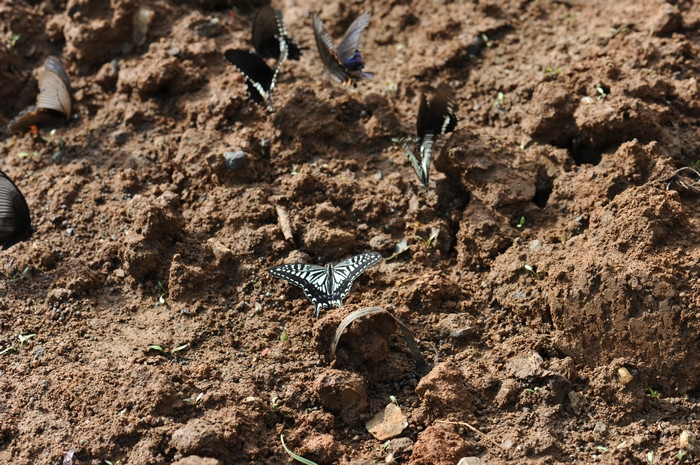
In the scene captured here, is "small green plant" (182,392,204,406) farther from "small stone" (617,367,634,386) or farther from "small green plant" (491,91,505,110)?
"small green plant" (491,91,505,110)

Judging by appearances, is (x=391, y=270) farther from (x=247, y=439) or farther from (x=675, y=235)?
(x=675, y=235)

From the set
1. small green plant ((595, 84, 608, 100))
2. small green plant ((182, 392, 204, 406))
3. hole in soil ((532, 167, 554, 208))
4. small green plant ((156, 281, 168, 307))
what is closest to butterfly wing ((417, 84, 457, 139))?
hole in soil ((532, 167, 554, 208))

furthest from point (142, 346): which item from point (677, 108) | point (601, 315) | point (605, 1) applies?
point (605, 1)

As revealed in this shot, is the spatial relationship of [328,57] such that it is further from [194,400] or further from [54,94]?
[194,400]

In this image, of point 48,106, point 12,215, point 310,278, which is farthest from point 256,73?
point 12,215

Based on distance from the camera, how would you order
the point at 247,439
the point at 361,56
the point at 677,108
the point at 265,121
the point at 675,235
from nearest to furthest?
the point at 247,439 → the point at 675,235 → the point at 677,108 → the point at 265,121 → the point at 361,56

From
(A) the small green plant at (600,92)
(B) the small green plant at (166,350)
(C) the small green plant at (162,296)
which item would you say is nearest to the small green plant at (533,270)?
(A) the small green plant at (600,92)

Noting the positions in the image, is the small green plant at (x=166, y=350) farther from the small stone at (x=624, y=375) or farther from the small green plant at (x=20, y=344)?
the small stone at (x=624, y=375)
